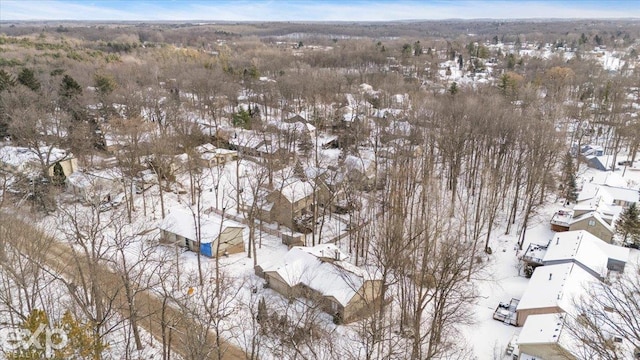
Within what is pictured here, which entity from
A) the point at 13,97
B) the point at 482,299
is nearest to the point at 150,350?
the point at 482,299

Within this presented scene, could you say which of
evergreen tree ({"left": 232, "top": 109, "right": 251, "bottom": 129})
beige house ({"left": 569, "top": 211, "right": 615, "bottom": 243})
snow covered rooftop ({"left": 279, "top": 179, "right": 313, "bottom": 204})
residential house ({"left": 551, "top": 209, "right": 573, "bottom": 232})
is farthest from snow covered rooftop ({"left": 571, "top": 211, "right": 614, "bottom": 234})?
evergreen tree ({"left": 232, "top": 109, "right": 251, "bottom": 129})

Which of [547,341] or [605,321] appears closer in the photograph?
[605,321]

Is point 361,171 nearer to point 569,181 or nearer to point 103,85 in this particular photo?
point 569,181

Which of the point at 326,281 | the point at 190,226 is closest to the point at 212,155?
the point at 190,226

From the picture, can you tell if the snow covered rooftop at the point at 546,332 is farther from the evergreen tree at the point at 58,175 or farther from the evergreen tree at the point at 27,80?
the evergreen tree at the point at 27,80

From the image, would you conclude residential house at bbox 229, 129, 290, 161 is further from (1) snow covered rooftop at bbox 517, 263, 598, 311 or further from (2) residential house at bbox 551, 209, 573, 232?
(1) snow covered rooftop at bbox 517, 263, 598, 311

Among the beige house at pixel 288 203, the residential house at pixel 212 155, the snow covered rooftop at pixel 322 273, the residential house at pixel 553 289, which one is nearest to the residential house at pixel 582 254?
the residential house at pixel 553 289

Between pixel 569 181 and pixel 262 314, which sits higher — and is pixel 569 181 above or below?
above

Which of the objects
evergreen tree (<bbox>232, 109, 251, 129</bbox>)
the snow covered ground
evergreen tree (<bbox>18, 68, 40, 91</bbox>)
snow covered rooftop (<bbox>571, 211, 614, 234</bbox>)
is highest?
evergreen tree (<bbox>18, 68, 40, 91</bbox>)
